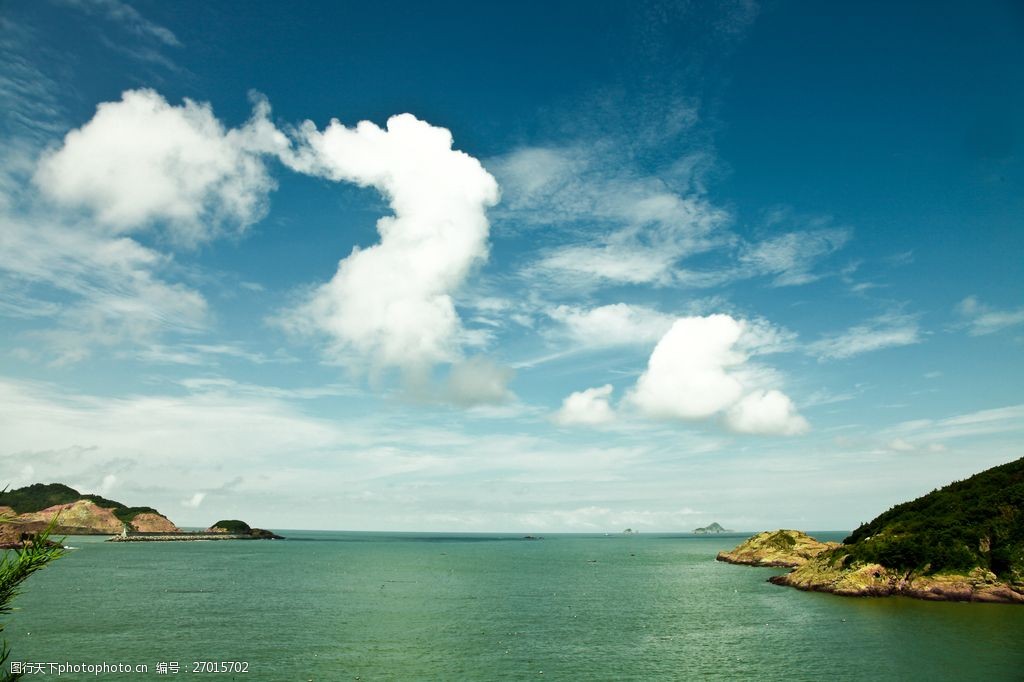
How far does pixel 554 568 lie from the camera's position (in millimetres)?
189875

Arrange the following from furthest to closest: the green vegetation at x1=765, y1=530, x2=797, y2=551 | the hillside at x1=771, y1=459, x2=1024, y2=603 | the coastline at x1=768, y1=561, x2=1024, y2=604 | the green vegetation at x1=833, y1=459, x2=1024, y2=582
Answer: the green vegetation at x1=765, y1=530, x2=797, y2=551
the green vegetation at x1=833, y1=459, x2=1024, y2=582
the hillside at x1=771, y1=459, x2=1024, y2=603
the coastline at x1=768, y1=561, x2=1024, y2=604

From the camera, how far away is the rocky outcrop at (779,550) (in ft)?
552

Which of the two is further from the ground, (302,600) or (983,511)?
(983,511)

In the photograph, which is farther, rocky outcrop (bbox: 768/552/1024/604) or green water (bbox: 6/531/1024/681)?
rocky outcrop (bbox: 768/552/1024/604)

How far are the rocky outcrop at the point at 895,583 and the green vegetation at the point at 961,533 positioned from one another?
1.59m

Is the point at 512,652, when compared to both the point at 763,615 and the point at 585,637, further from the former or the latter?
the point at 763,615

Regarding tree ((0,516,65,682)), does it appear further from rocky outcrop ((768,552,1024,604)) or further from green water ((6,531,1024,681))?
rocky outcrop ((768,552,1024,604))

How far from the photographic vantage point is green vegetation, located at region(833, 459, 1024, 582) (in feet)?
326

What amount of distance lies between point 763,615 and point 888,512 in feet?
214

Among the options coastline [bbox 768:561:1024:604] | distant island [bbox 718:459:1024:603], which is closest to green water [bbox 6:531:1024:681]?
coastline [bbox 768:561:1024:604]

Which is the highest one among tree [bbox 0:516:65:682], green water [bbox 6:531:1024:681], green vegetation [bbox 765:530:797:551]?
tree [bbox 0:516:65:682]

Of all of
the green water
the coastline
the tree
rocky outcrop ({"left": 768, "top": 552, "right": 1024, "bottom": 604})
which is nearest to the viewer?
the tree

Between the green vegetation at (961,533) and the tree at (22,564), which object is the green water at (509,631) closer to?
the green vegetation at (961,533)

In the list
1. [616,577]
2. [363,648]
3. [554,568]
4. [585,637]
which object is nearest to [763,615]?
[585,637]
